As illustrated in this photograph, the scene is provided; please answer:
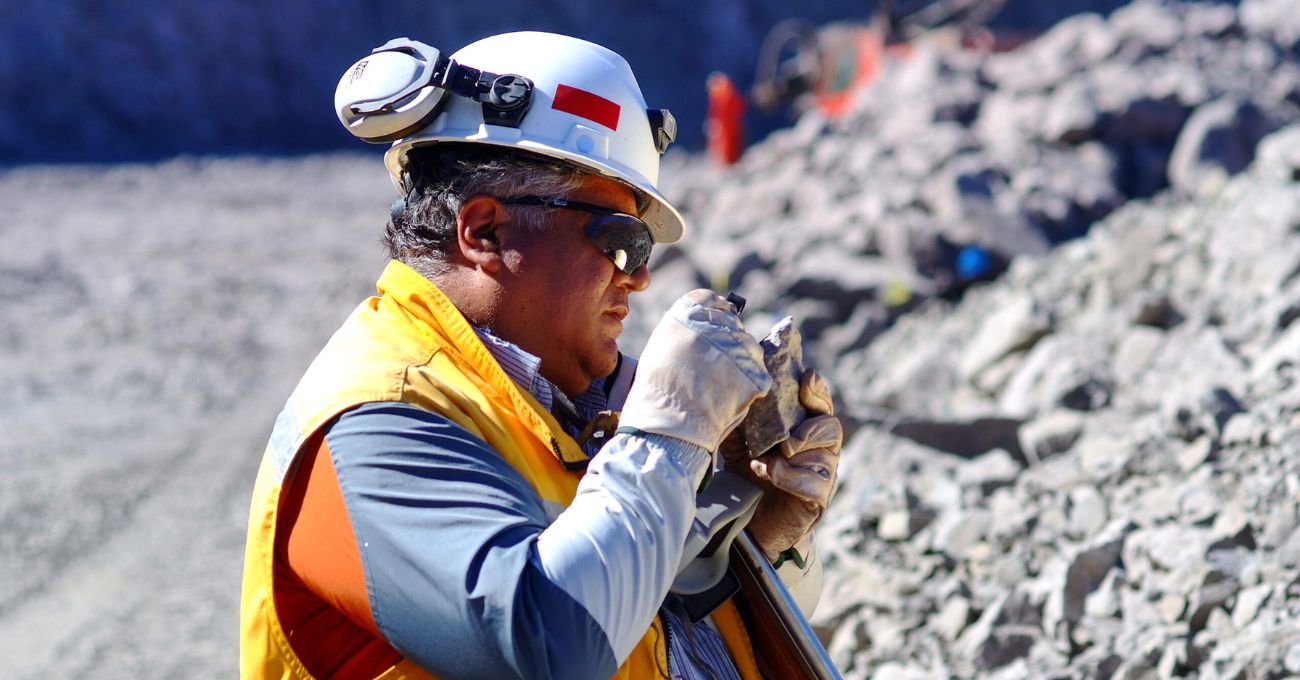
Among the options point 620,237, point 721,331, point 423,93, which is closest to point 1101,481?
point 620,237

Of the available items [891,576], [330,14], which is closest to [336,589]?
[891,576]

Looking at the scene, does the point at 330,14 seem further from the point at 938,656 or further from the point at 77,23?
the point at 938,656

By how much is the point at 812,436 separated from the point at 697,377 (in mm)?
324

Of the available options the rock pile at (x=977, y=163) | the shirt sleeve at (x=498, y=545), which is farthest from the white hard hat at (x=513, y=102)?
the rock pile at (x=977, y=163)

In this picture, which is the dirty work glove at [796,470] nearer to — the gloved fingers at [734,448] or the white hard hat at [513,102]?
the gloved fingers at [734,448]

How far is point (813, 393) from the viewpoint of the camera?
6.54 ft

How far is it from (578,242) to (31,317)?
9436 millimetres

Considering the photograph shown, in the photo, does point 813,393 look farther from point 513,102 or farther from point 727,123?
point 727,123

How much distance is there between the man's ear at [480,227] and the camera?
1.97 meters

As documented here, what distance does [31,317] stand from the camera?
33.6ft

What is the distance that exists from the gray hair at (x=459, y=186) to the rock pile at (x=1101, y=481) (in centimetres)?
207

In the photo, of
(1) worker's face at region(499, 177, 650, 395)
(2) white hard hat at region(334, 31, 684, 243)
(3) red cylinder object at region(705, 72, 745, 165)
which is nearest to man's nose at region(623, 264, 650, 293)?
(1) worker's face at region(499, 177, 650, 395)

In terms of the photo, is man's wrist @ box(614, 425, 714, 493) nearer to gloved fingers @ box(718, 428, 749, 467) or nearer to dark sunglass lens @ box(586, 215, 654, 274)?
gloved fingers @ box(718, 428, 749, 467)

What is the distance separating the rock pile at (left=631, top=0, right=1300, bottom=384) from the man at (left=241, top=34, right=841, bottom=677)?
6003mm
